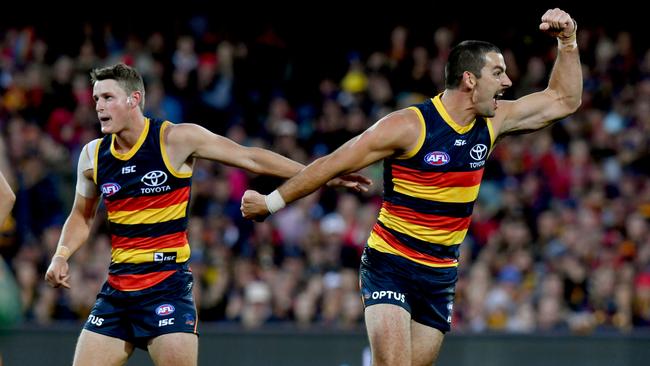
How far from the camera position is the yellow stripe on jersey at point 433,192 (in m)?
7.35

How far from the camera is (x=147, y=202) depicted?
7.44 m

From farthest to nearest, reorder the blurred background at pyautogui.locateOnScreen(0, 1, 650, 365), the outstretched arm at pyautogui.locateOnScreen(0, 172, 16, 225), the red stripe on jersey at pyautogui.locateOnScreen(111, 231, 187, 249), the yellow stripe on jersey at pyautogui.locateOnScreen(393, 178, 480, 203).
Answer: the blurred background at pyautogui.locateOnScreen(0, 1, 650, 365)
the red stripe on jersey at pyautogui.locateOnScreen(111, 231, 187, 249)
the yellow stripe on jersey at pyautogui.locateOnScreen(393, 178, 480, 203)
the outstretched arm at pyautogui.locateOnScreen(0, 172, 16, 225)

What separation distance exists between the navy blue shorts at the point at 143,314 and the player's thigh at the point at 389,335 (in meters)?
1.11

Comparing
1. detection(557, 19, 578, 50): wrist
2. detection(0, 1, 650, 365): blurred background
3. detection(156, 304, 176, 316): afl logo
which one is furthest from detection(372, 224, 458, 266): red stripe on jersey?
detection(0, 1, 650, 365): blurred background

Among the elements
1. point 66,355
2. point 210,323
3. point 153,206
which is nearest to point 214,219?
point 210,323

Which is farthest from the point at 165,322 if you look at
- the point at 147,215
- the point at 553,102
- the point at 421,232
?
the point at 553,102

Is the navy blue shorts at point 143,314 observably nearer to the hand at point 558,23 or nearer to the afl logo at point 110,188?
the afl logo at point 110,188

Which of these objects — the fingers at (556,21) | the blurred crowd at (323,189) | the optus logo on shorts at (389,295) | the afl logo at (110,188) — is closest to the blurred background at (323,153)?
the blurred crowd at (323,189)

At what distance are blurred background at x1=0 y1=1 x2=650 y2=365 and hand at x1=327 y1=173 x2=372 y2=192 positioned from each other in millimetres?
3576

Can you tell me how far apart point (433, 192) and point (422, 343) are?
3.06ft

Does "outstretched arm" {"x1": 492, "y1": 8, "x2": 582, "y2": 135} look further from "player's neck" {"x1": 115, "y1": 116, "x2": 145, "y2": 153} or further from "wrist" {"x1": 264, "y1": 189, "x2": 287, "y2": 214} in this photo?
"player's neck" {"x1": 115, "y1": 116, "x2": 145, "y2": 153}

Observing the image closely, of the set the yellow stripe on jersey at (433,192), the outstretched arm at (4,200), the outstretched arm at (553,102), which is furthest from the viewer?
the outstretched arm at (553,102)

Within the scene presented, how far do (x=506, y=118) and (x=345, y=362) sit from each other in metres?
4.07

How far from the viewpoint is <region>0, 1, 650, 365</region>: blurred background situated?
Result: 12.1 metres
